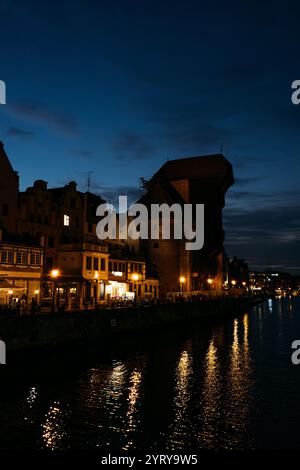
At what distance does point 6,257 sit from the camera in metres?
53.9

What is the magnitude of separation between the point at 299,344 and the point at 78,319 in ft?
105

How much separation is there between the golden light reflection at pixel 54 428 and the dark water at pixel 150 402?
0.17 ft

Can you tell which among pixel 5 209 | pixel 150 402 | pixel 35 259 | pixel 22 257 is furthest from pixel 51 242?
pixel 150 402

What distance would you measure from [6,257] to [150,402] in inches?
1211

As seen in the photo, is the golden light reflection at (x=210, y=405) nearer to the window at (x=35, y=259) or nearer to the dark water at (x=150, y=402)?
the dark water at (x=150, y=402)

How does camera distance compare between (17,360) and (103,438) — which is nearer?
(103,438)

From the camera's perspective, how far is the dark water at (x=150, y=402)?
23156 mm

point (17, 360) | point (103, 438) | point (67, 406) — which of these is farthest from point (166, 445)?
point (17, 360)

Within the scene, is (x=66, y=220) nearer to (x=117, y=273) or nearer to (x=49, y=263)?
(x=49, y=263)

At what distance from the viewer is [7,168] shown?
6256cm

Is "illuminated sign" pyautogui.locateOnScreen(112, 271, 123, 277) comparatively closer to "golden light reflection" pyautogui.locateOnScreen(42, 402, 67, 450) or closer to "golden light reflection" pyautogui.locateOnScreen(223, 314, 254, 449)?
"golden light reflection" pyautogui.locateOnScreen(223, 314, 254, 449)

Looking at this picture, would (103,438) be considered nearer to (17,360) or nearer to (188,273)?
(17,360)

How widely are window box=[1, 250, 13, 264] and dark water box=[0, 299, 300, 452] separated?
49.6ft
